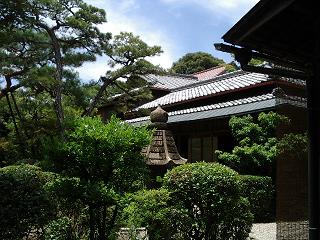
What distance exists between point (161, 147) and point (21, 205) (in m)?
3.80

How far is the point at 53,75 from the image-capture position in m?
18.0

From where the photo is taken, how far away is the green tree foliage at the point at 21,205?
618 centimetres

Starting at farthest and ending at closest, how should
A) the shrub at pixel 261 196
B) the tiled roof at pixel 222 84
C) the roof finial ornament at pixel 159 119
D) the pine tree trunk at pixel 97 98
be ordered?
the pine tree trunk at pixel 97 98
the tiled roof at pixel 222 84
the shrub at pixel 261 196
the roof finial ornament at pixel 159 119

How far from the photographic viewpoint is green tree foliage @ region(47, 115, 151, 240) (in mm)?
6668

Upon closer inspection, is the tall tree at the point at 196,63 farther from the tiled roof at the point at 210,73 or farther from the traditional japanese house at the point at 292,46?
the traditional japanese house at the point at 292,46

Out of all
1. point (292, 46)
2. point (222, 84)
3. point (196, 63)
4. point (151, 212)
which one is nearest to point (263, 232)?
point (151, 212)

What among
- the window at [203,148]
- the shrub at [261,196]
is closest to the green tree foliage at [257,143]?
the shrub at [261,196]

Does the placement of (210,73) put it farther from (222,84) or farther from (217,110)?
(217,110)

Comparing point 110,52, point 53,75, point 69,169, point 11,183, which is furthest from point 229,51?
point 110,52

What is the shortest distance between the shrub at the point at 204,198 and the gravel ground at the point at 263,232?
3.03 metres

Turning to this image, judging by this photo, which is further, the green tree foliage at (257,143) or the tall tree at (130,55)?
the tall tree at (130,55)

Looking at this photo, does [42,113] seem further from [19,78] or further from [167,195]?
[167,195]

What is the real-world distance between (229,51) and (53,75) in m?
13.3

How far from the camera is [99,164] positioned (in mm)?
6797
